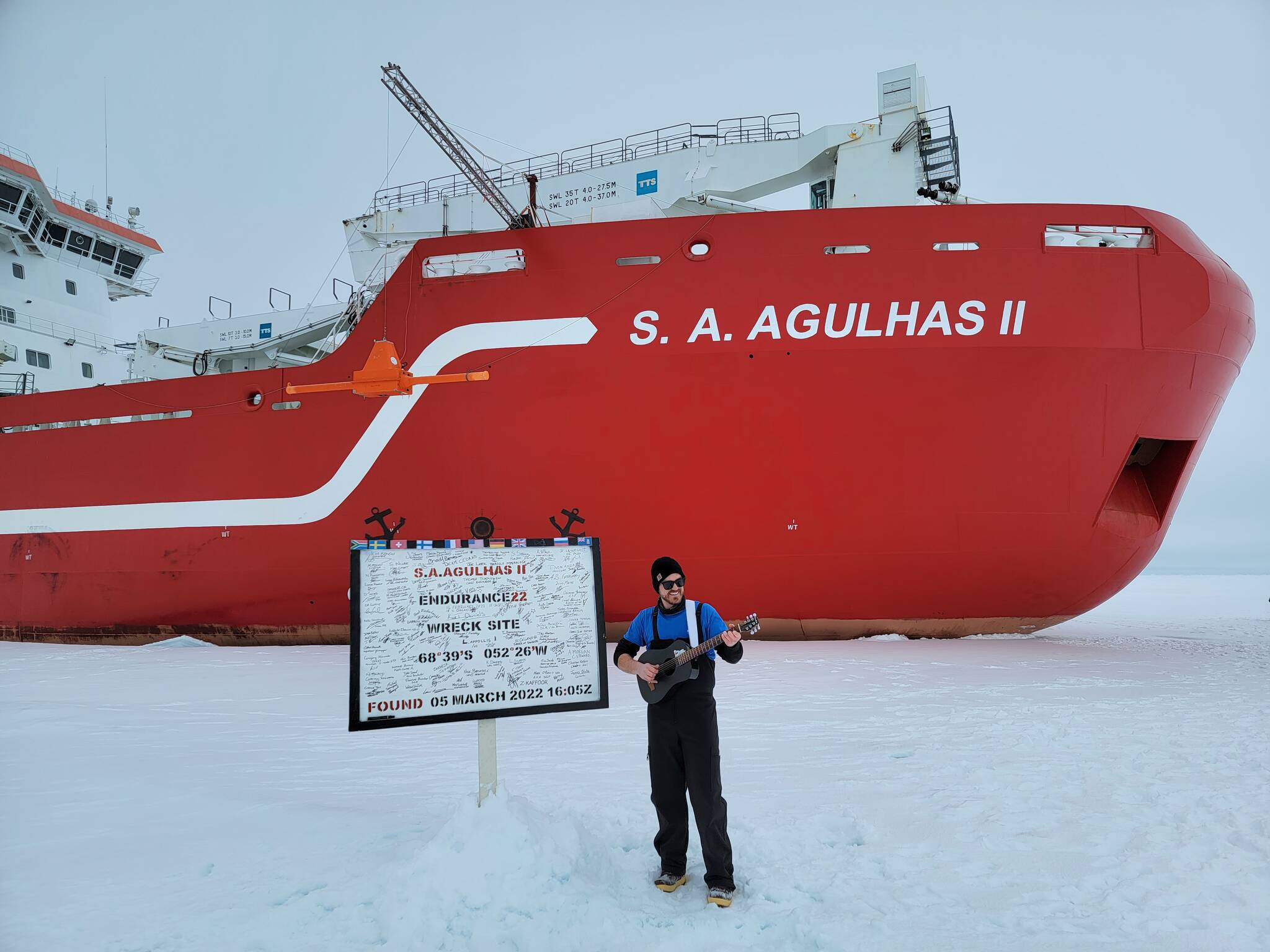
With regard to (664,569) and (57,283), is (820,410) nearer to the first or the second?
(664,569)

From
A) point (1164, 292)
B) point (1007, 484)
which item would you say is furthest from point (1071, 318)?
point (1007, 484)

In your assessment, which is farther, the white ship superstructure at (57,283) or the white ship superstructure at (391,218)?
the white ship superstructure at (57,283)

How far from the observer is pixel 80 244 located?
51.5 ft

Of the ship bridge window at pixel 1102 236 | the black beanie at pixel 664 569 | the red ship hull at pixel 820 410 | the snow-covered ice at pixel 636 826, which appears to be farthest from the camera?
the ship bridge window at pixel 1102 236

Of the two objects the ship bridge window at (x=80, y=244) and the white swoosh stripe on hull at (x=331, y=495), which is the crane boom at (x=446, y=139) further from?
the ship bridge window at (x=80, y=244)

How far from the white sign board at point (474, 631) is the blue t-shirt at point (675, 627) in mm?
297

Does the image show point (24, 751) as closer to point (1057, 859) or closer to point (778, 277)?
point (1057, 859)

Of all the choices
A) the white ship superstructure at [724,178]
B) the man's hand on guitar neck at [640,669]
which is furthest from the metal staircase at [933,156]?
the man's hand on guitar neck at [640,669]

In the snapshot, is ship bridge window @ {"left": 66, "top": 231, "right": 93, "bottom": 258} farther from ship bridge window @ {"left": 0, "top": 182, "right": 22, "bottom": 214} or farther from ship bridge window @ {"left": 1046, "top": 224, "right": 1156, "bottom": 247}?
ship bridge window @ {"left": 1046, "top": 224, "right": 1156, "bottom": 247}

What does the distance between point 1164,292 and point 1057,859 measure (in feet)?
20.9

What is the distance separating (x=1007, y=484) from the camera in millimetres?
7523

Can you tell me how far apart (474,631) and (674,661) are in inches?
33.4

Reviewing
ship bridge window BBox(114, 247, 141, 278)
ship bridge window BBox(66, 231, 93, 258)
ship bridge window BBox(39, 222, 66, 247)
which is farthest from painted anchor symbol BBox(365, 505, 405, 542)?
ship bridge window BBox(114, 247, 141, 278)

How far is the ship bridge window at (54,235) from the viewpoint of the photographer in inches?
592
